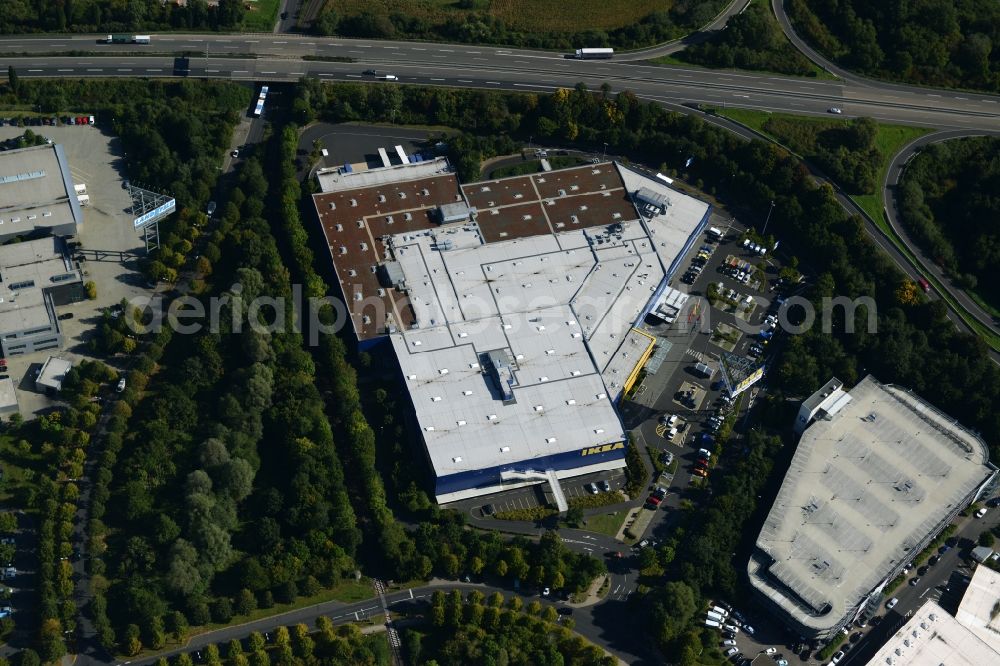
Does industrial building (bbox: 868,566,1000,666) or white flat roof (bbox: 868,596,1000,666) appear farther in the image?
industrial building (bbox: 868,566,1000,666)

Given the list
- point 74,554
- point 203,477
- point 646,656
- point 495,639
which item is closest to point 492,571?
point 495,639

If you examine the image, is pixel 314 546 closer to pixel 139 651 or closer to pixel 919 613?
pixel 139 651

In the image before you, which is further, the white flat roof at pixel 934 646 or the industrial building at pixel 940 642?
the industrial building at pixel 940 642

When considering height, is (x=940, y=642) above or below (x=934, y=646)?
above

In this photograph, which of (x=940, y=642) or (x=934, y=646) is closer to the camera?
(x=934, y=646)

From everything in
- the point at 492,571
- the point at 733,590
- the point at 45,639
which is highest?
the point at 45,639
